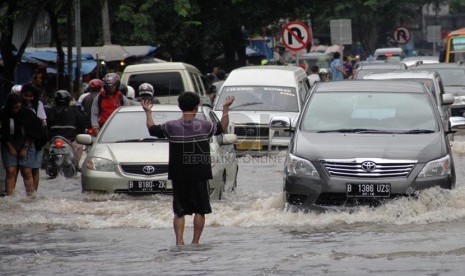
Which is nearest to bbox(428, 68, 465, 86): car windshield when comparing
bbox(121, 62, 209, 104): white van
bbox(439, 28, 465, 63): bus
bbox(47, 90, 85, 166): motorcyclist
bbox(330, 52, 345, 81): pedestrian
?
bbox(330, 52, 345, 81): pedestrian

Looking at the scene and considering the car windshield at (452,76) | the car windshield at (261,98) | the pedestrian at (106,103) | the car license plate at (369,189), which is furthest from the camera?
the car windshield at (452,76)

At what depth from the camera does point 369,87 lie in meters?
16.0

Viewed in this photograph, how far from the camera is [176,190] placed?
12.4 m

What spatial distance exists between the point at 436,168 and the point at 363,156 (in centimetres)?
82

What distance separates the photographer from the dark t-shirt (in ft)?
40.4

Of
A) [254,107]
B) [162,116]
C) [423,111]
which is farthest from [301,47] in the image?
[423,111]

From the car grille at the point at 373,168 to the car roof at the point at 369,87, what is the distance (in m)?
2.08

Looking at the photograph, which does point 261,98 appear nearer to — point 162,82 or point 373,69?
point 162,82

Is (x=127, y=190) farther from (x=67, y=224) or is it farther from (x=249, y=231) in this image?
(x=249, y=231)

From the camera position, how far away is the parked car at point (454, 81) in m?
34.9

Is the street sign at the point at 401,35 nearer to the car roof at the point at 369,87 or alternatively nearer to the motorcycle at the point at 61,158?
the motorcycle at the point at 61,158

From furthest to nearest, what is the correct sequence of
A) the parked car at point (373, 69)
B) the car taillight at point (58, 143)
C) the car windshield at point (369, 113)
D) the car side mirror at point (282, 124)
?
the parked car at point (373, 69)
the car taillight at point (58, 143)
the car side mirror at point (282, 124)
the car windshield at point (369, 113)

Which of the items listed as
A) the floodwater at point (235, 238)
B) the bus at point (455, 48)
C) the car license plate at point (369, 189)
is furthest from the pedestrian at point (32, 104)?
the bus at point (455, 48)

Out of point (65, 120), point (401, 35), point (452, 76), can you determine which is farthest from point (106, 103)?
point (401, 35)
